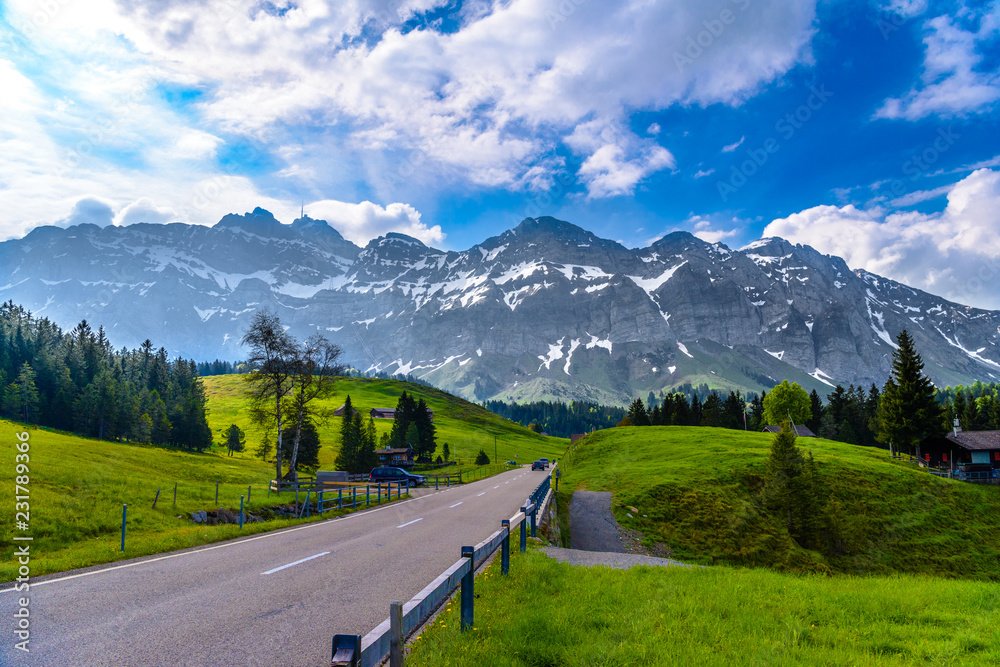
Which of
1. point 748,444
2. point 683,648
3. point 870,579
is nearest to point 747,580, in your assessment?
point 870,579

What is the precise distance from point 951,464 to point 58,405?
433ft

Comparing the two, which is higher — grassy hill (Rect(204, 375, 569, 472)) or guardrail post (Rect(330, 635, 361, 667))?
guardrail post (Rect(330, 635, 361, 667))

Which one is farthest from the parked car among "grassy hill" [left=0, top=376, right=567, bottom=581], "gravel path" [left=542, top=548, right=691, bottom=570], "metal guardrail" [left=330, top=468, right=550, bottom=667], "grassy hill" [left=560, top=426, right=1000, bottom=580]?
"metal guardrail" [left=330, top=468, right=550, bottom=667]

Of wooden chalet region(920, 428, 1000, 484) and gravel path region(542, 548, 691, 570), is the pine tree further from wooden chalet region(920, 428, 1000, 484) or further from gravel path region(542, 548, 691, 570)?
gravel path region(542, 548, 691, 570)

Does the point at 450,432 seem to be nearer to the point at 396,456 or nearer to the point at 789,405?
the point at 396,456

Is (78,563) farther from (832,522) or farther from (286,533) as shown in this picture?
(832,522)

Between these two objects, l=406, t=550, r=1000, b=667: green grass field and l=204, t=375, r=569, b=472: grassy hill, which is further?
l=204, t=375, r=569, b=472: grassy hill

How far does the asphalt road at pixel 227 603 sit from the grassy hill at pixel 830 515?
797 inches

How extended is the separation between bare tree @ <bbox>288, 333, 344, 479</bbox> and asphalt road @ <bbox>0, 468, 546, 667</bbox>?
29.7m

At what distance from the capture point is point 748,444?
60.9m

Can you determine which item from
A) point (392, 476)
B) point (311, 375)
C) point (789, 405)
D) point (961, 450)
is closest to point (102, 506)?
point (311, 375)

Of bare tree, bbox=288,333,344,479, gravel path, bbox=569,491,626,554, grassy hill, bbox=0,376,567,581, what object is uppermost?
bare tree, bbox=288,333,344,479

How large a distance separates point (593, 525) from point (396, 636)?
88.5 ft

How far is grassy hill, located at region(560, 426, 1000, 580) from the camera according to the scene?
3017cm
